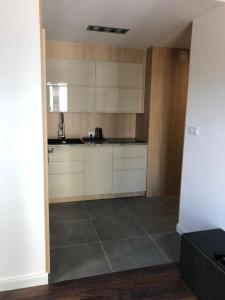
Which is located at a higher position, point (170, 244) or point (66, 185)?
point (66, 185)

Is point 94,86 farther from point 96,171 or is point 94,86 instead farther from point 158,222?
point 158,222

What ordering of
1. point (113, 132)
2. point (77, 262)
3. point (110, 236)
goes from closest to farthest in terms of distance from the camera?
1. point (77, 262)
2. point (110, 236)
3. point (113, 132)

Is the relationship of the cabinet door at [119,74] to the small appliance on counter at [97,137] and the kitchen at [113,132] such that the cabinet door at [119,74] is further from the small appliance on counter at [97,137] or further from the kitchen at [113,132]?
the small appliance on counter at [97,137]

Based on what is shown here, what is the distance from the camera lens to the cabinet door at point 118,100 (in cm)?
409

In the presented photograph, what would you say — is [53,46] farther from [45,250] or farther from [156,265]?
[156,265]

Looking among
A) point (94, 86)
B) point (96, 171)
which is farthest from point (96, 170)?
point (94, 86)

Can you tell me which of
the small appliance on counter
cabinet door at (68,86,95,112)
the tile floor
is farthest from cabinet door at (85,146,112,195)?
cabinet door at (68,86,95,112)

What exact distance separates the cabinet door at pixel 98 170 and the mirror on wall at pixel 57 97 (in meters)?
0.77

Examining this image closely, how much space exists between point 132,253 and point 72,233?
0.78 meters

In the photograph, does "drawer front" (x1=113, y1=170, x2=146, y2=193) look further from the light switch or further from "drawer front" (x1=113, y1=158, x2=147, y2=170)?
the light switch

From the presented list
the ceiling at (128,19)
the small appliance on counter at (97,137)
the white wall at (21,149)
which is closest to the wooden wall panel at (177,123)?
the ceiling at (128,19)

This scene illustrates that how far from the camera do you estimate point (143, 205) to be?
13.0 ft

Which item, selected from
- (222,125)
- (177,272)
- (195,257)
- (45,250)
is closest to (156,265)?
(177,272)

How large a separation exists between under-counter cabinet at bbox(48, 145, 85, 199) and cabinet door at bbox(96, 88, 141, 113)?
0.79 m
